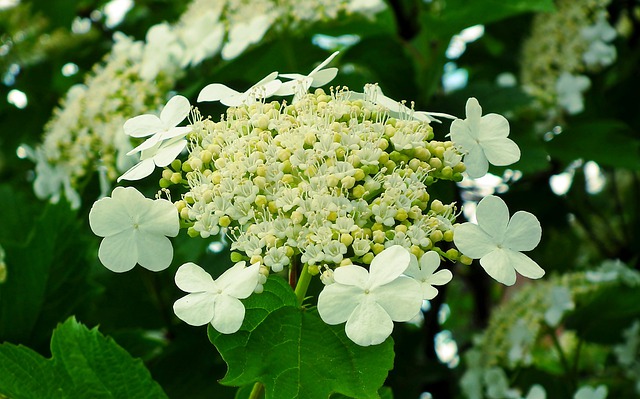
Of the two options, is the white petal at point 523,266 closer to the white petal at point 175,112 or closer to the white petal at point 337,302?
the white petal at point 337,302

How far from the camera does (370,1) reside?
175 cm

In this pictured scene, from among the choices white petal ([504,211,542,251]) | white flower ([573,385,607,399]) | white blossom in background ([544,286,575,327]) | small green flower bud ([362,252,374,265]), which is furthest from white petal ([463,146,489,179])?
white blossom in background ([544,286,575,327])

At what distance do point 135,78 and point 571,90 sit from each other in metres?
1.09

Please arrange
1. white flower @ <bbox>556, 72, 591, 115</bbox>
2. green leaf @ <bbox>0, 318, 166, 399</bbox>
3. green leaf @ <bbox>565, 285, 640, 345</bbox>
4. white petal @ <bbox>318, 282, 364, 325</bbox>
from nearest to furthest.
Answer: white petal @ <bbox>318, 282, 364, 325</bbox> < green leaf @ <bbox>0, 318, 166, 399</bbox> < green leaf @ <bbox>565, 285, 640, 345</bbox> < white flower @ <bbox>556, 72, 591, 115</bbox>

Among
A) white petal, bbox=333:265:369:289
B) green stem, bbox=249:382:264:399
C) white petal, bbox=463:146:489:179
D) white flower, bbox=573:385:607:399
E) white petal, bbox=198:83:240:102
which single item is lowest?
white flower, bbox=573:385:607:399

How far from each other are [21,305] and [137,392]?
1.30ft

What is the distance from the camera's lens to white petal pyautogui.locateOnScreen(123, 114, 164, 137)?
107cm

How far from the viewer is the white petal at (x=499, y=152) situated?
40.4 inches

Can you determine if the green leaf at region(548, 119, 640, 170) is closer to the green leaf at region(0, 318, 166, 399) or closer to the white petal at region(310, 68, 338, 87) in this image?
the white petal at region(310, 68, 338, 87)

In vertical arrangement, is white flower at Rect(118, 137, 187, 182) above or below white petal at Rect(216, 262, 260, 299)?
above

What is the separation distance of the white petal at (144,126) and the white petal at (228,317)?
12.3 inches

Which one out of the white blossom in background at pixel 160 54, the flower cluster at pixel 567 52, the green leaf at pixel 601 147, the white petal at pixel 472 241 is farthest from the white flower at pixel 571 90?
the white petal at pixel 472 241

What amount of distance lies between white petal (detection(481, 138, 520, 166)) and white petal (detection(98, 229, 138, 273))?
1.46 feet

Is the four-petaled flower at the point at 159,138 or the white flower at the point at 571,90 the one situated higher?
the four-petaled flower at the point at 159,138
